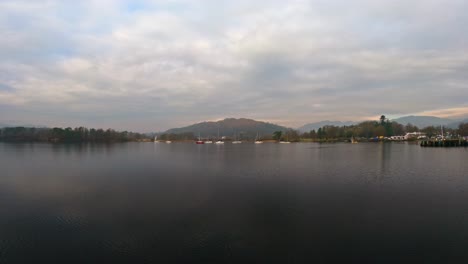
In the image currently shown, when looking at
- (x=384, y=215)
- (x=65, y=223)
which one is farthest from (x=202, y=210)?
(x=384, y=215)

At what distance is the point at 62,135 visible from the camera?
15638 cm

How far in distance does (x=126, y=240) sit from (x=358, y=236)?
10195 mm

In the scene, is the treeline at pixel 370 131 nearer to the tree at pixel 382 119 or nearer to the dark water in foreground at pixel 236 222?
the tree at pixel 382 119

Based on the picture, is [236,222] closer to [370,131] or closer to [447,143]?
[447,143]

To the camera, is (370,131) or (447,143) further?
(370,131)

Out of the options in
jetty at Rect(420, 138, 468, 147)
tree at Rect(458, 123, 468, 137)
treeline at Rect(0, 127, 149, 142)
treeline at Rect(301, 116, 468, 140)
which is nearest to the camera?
jetty at Rect(420, 138, 468, 147)

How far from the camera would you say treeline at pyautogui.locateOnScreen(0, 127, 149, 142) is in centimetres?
15775

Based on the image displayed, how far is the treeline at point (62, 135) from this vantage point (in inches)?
6211

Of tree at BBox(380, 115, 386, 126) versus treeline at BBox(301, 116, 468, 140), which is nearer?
treeline at BBox(301, 116, 468, 140)

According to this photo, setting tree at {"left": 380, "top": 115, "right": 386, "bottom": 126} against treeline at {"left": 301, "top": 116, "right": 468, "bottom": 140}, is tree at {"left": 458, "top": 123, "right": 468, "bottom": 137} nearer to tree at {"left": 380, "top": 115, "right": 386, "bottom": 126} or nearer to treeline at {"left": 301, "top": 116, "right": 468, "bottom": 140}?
treeline at {"left": 301, "top": 116, "right": 468, "bottom": 140}

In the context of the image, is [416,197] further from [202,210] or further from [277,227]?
[202,210]

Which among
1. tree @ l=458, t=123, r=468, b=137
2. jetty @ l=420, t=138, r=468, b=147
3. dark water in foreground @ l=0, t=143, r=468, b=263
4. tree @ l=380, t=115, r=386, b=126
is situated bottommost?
dark water in foreground @ l=0, t=143, r=468, b=263

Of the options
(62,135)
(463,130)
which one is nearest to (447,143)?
(463,130)

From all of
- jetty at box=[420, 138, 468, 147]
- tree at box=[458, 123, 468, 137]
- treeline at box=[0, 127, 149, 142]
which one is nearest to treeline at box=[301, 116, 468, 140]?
tree at box=[458, 123, 468, 137]
